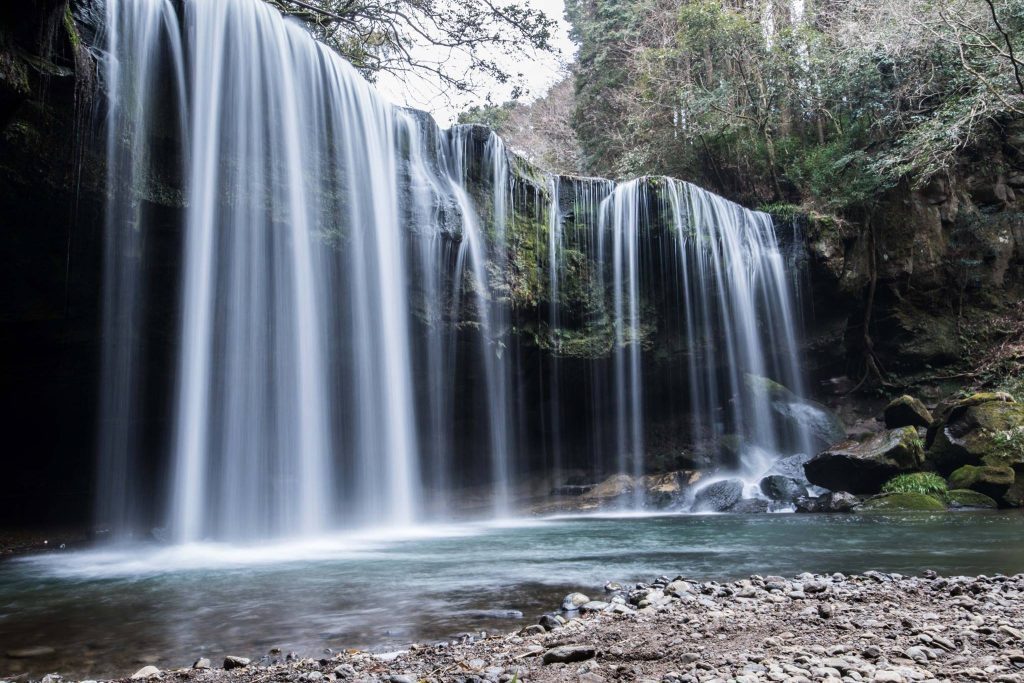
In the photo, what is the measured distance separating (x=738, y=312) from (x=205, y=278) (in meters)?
12.9

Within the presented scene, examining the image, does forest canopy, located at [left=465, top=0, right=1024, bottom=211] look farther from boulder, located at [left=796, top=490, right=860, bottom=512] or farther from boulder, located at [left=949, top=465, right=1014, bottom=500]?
boulder, located at [left=796, top=490, right=860, bottom=512]

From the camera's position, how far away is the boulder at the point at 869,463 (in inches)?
520

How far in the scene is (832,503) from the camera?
12438 millimetres

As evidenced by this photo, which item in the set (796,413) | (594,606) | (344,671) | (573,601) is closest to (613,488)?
(796,413)

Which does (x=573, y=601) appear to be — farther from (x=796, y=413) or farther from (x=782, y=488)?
(x=796, y=413)

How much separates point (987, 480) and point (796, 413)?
17.1ft

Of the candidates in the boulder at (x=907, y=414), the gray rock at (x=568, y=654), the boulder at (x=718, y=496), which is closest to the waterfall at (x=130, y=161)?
the gray rock at (x=568, y=654)

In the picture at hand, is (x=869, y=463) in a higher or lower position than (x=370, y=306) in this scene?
lower

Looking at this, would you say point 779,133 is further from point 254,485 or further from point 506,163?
point 254,485

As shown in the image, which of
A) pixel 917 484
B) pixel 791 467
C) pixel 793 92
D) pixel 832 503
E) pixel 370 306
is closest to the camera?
pixel 832 503

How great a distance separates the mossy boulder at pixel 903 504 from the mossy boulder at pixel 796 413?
4313 millimetres

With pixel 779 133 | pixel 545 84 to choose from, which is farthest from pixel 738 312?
pixel 545 84

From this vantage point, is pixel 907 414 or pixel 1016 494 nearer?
pixel 1016 494

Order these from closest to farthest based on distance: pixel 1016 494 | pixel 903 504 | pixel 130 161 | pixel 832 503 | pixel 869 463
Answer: pixel 130 161, pixel 1016 494, pixel 903 504, pixel 832 503, pixel 869 463
